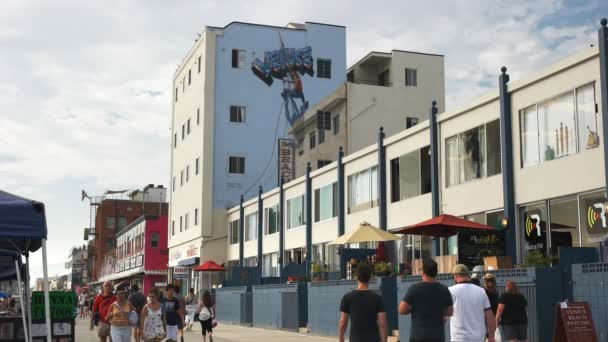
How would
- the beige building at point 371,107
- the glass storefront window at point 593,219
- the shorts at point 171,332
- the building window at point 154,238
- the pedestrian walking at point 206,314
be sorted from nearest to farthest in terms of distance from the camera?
the shorts at point 171,332
the glass storefront window at point 593,219
the pedestrian walking at point 206,314
the beige building at point 371,107
the building window at point 154,238

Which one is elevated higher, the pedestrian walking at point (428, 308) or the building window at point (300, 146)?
the building window at point (300, 146)

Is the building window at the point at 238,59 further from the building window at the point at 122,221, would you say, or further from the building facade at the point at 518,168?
the building window at the point at 122,221

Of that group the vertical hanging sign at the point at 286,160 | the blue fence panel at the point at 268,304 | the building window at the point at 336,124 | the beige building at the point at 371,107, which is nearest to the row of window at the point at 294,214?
the vertical hanging sign at the point at 286,160

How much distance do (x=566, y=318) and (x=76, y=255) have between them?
14319 cm

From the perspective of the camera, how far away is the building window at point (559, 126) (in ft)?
67.9

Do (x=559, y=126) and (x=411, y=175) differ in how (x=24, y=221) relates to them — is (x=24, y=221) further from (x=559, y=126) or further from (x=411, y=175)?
(x=411, y=175)

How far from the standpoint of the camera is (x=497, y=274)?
1798cm

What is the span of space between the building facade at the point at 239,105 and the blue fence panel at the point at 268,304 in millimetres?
16618

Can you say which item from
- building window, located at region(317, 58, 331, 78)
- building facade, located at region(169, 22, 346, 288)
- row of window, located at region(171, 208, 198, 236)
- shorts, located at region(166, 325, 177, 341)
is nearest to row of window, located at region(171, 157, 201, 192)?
building facade, located at region(169, 22, 346, 288)

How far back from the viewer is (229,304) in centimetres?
4009

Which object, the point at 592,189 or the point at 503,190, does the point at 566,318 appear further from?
the point at 503,190

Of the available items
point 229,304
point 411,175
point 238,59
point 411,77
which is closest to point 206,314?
point 411,175

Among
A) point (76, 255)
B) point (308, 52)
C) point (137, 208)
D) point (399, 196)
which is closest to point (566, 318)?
point (399, 196)

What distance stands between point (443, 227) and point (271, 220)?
76.1 ft
